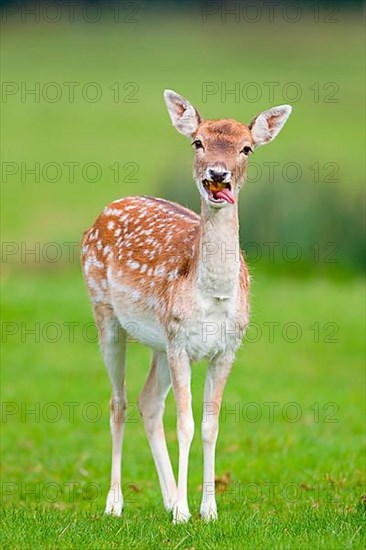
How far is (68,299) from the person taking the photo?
747 inches

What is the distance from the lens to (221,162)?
7.58m

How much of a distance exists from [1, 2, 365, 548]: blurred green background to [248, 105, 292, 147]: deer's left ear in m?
2.01

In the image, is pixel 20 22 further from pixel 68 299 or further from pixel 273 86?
pixel 68 299

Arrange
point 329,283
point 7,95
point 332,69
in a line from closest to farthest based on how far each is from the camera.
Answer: point 329,283 → point 7,95 → point 332,69

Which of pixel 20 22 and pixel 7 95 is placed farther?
pixel 20 22

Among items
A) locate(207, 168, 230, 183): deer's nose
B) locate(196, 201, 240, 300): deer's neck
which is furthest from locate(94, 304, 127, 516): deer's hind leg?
locate(207, 168, 230, 183): deer's nose

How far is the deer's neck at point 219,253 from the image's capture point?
7746mm

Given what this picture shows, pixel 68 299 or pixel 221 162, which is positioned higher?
pixel 221 162

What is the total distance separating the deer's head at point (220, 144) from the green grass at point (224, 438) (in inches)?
80.3

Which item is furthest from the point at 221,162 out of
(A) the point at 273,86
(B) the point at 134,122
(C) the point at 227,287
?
(A) the point at 273,86

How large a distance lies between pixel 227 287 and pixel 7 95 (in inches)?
1752

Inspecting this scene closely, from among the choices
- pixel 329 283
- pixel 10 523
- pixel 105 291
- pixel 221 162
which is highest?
pixel 221 162

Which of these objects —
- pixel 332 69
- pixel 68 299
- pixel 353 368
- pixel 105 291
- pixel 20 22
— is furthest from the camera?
pixel 20 22

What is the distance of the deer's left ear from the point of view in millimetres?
7992
